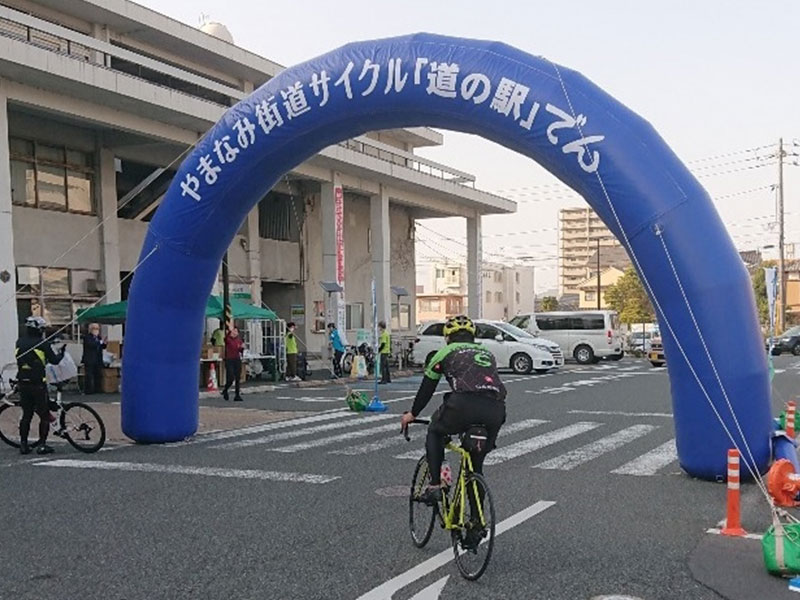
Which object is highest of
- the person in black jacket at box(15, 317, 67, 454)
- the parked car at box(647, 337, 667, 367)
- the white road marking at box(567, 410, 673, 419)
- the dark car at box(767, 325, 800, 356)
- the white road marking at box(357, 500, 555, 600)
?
the person in black jacket at box(15, 317, 67, 454)

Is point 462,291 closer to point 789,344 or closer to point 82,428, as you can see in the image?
point 789,344

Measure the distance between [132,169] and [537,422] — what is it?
62.6 ft

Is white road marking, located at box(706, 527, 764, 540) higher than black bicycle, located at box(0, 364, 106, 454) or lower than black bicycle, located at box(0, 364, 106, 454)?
lower

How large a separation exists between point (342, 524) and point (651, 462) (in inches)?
190

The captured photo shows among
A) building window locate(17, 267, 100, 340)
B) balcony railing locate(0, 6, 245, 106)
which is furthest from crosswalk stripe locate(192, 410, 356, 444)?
balcony railing locate(0, 6, 245, 106)

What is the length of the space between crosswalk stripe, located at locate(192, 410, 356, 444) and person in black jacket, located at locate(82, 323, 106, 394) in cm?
769

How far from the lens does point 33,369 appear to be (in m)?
10.9

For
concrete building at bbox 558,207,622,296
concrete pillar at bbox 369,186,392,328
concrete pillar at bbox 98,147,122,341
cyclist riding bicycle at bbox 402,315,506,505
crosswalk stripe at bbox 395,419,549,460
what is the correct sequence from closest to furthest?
cyclist riding bicycle at bbox 402,315,506,505 → crosswalk stripe at bbox 395,419,549,460 → concrete pillar at bbox 98,147,122,341 → concrete pillar at bbox 369,186,392,328 → concrete building at bbox 558,207,622,296

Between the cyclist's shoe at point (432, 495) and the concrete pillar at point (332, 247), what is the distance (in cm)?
2476

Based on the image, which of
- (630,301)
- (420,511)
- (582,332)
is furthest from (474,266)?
(630,301)

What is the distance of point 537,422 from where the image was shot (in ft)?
47.6

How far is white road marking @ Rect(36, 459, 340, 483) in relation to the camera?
9.41 m

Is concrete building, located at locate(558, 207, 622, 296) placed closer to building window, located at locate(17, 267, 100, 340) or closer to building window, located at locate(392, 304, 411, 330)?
building window, located at locate(392, 304, 411, 330)

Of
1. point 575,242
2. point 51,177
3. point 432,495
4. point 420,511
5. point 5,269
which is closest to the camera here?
point 432,495
